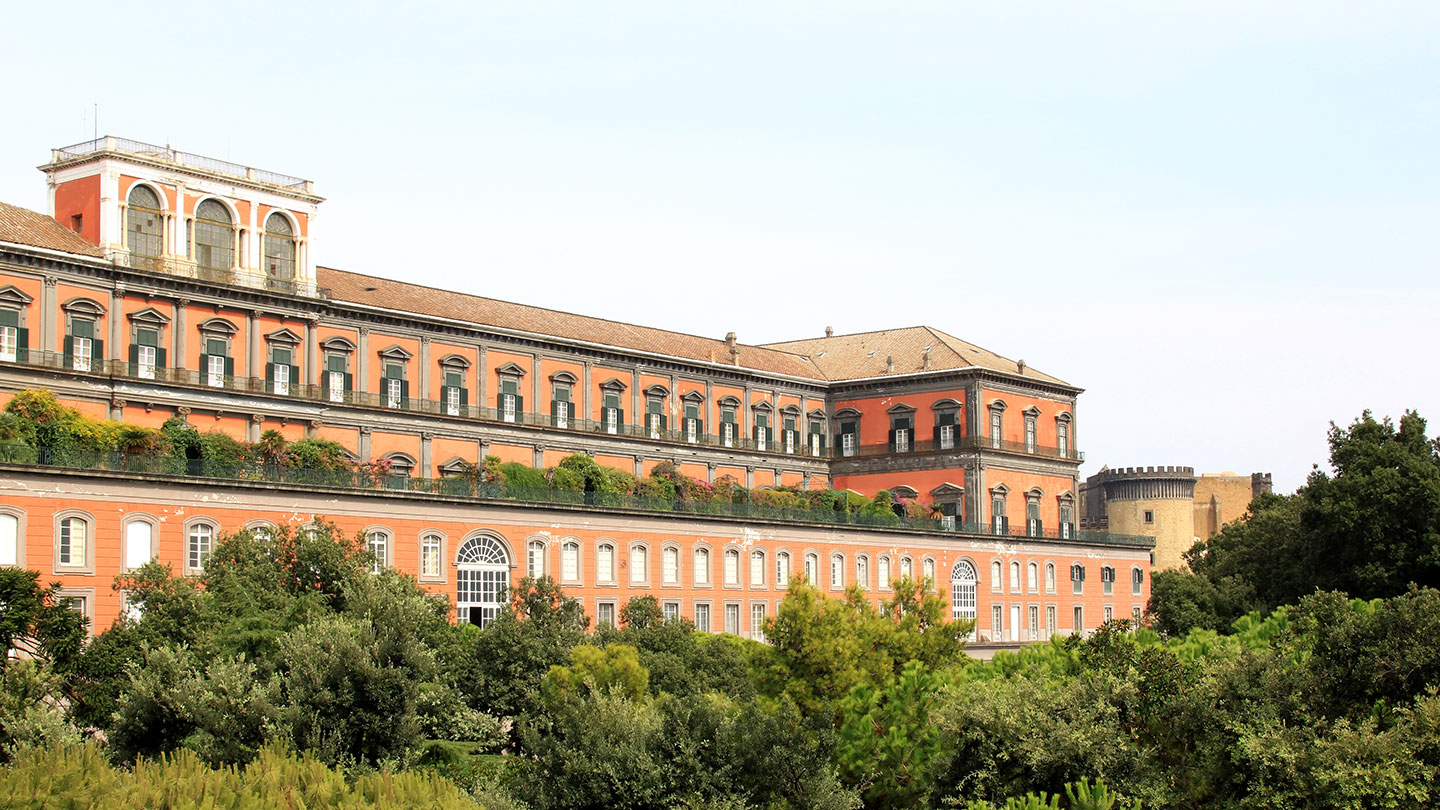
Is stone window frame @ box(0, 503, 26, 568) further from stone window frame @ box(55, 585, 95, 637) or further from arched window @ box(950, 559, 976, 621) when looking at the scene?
arched window @ box(950, 559, 976, 621)

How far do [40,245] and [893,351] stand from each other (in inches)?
1795

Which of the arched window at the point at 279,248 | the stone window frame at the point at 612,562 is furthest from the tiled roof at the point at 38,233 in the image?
the stone window frame at the point at 612,562

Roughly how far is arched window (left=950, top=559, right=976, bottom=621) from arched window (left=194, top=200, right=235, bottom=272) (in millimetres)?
35521

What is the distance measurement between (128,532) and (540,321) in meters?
27.9

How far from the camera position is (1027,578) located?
79.4 metres

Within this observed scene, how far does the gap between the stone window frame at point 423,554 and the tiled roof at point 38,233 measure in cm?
1414

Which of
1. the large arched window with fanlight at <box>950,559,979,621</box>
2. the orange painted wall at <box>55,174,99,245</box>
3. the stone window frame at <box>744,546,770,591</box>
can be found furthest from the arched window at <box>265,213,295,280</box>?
the large arched window with fanlight at <box>950,559,979,621</box>

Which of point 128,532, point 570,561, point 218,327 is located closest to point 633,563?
point 570,561

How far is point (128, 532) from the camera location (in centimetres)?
4491

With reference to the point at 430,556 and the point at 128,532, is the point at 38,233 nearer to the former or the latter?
the point at 128,532

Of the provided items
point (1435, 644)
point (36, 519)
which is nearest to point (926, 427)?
point (36, 519)

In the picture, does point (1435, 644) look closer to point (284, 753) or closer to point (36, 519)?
point (284, 753)

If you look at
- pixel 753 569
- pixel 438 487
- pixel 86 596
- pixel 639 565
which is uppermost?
pixel 438 487

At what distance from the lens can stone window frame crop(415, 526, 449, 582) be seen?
171ft
